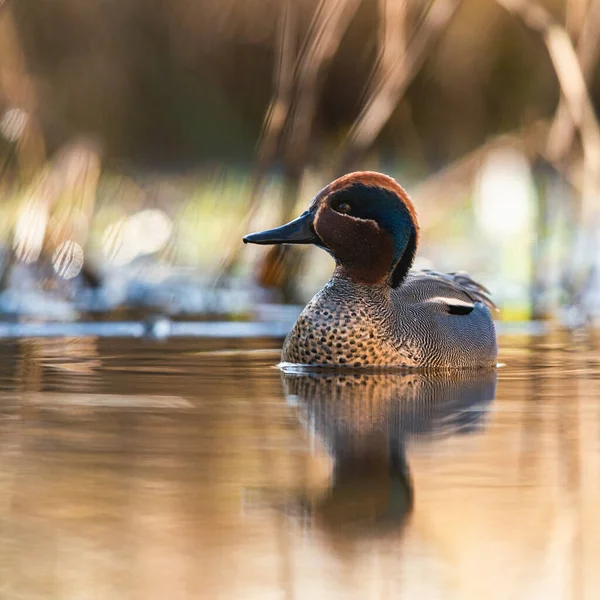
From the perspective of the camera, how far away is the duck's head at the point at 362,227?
6887 millimetres

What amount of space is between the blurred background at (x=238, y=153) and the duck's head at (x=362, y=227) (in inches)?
128

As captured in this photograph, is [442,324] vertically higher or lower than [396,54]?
lower

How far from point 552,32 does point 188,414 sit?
19.1 ft

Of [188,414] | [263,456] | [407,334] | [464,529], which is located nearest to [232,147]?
[407,334]

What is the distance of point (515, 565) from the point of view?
272cm

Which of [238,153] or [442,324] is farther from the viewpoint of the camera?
[238,153]

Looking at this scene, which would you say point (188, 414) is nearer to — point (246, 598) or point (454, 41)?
point (246, 598)

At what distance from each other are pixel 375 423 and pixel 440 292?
254cm

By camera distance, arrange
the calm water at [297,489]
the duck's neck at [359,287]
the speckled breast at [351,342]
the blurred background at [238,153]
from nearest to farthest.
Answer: the calm water at [297,489] → the speckled breast at [351,342] → the duck's neck at [359,287] → the blurred background at [238,153]

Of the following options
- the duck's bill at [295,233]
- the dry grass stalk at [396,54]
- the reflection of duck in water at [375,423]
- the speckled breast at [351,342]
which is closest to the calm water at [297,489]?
the reflection of duck in water at [375,423]

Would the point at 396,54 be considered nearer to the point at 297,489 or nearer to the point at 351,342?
the point at 351,342

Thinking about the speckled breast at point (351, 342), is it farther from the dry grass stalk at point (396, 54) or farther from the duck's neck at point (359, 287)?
the dry grass stalk at point (396, 54)

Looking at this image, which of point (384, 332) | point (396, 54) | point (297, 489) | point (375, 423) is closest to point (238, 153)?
point (396, 54)

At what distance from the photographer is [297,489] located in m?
3.45
